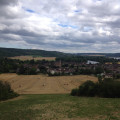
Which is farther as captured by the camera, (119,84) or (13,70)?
(13,70)

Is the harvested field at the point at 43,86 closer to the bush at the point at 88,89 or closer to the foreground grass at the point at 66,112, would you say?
the bush at the point at 88,89

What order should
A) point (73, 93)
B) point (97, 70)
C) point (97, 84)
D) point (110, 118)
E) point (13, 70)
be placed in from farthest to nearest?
point (13, 70)
point (97, 70)
point (73, 93)
point (97, 84)
point (110, 118)

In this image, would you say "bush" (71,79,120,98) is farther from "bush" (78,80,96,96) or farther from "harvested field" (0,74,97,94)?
"harvested field" (0,74,97,94)

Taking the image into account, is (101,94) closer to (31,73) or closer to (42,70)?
(31,73)

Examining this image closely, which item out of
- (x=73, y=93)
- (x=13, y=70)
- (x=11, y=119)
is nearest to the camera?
(x=11, y=119)

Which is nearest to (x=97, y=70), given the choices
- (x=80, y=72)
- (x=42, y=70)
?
(x=80, y=72)

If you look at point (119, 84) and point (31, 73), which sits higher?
point (119, 84)

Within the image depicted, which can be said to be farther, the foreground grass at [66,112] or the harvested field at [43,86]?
the harvested field at [43,86]

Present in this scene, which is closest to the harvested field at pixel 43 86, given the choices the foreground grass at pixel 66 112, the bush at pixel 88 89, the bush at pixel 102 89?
the bush at pixel 88 89

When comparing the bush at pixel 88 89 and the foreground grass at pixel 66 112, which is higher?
the foreground grass at pixel 66 112
